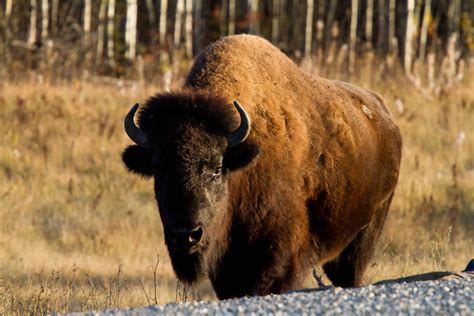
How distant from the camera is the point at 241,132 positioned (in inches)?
255

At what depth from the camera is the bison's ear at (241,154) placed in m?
6.54

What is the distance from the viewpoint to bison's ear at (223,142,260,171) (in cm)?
654

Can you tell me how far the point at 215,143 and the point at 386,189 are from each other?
9.42 ft

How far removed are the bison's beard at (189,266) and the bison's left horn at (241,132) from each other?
2.57ft

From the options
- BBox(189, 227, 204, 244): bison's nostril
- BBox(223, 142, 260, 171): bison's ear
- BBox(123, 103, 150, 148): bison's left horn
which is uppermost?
BBox(123, 103, 150, 148): bison's left horn

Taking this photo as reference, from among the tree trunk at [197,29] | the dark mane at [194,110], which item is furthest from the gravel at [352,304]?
the tree trunk at [197,29]

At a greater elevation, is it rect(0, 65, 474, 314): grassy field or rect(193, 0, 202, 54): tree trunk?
rect(0, 65, 474, 314): grassy field

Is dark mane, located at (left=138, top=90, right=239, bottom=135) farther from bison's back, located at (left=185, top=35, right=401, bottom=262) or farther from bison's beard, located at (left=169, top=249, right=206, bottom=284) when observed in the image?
bison's beard, located at (left=169, top=249, right=206, bottom=284)

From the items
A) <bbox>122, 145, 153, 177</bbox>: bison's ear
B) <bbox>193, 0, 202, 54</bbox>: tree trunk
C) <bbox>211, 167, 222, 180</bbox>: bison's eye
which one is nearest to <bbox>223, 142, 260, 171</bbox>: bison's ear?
<bbox>211, 167, 222, 180</bbox>: bison's eye

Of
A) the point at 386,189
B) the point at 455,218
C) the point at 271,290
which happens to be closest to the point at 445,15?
the point at 455,218

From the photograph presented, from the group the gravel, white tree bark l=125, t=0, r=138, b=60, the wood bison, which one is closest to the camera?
the gravel

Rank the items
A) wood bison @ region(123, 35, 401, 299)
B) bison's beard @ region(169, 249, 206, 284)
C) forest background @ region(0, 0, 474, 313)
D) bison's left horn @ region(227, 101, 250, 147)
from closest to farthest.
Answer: wood bison @ region(123, 35, 401, 299) < bison's left horn @ region(227, 101, 250, 147) < bison's beard @ region(169, 249, 206, 284) < forest background @ region(0, 0, 474, 313)

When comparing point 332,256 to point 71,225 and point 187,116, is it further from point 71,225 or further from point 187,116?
point 71,225

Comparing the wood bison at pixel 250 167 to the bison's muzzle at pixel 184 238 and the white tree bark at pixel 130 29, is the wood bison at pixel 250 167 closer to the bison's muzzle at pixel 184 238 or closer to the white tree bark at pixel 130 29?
the bison's muzzle at pixel 184 238
